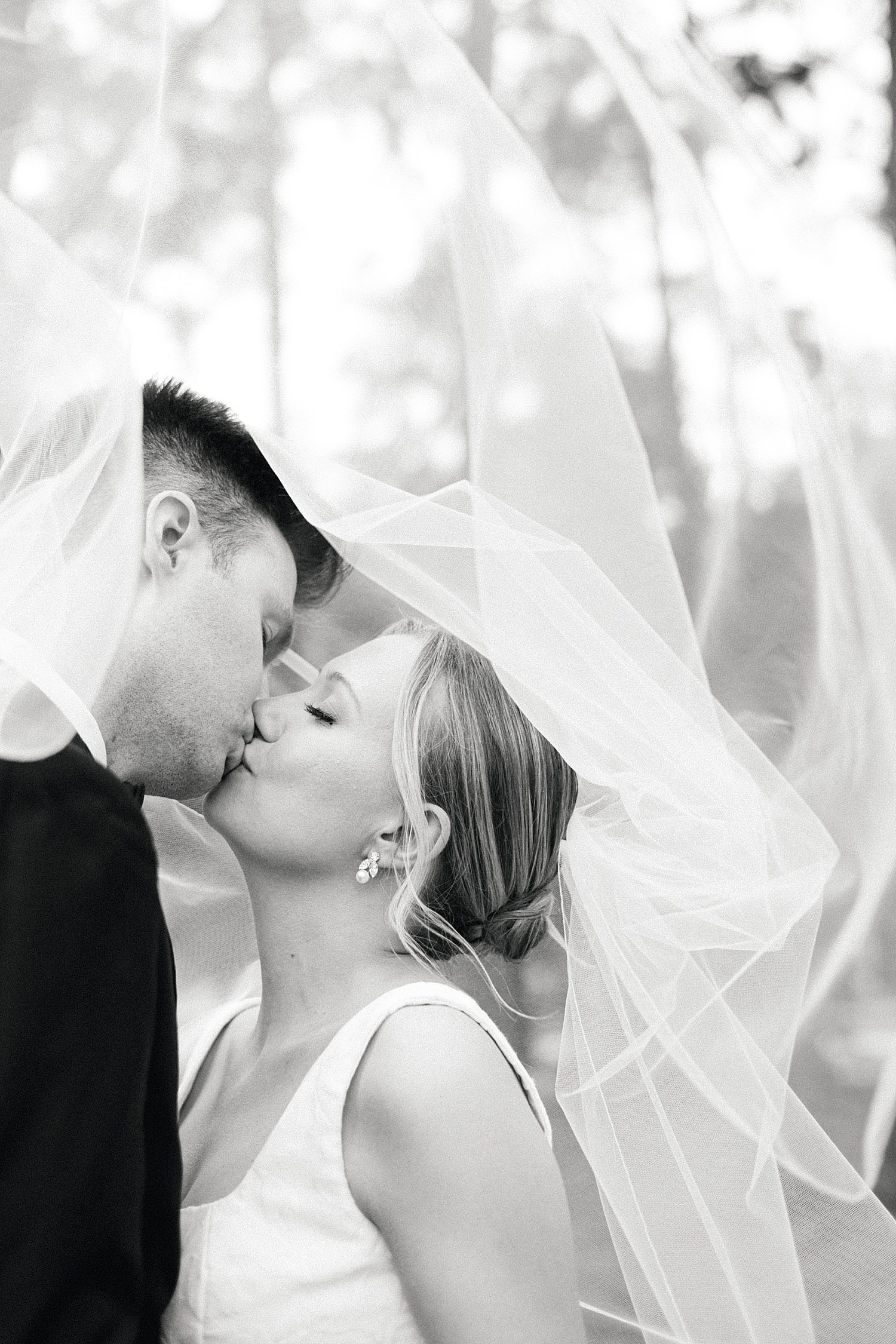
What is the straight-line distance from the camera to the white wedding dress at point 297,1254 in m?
2.32

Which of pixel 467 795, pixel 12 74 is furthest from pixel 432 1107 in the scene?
pixel 12 74

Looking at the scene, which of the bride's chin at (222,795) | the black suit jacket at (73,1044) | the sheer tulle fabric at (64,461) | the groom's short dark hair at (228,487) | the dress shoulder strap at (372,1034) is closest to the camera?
the black suit jacket at (73,1044)

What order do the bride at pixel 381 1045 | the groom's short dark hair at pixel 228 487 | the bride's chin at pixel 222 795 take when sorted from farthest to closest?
the groom's short dark hair at pixel 228 487 < the bride's chin at pixel 222 795 < the bride at pixel 381 1045

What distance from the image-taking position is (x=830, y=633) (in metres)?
2.46

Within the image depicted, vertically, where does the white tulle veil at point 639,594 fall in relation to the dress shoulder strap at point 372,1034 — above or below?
above

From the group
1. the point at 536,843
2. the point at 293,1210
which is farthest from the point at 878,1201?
the point at 293,1210

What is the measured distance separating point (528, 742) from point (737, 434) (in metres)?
0.70

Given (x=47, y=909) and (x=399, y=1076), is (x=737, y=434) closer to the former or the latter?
(x=399, y=1076)

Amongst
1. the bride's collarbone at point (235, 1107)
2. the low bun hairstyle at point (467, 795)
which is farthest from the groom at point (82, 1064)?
the low bun hairstyle at point (467, 795)

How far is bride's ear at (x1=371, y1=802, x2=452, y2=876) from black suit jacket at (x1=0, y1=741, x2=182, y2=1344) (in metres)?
0.78

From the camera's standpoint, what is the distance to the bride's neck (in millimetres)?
2668

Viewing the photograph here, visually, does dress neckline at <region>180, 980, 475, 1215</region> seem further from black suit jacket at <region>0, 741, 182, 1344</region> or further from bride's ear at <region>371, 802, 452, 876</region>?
black suit jacket at <region>0, 741, 182, 1344</region>

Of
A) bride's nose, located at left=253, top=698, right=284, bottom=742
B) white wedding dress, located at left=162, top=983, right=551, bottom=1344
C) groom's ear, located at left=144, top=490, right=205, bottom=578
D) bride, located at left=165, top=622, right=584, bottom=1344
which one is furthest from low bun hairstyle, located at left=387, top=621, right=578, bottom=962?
groom's ear, located at left=144, top=490, right=205, bottom=578

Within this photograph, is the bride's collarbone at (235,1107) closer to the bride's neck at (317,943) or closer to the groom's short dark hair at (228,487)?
the bride's neck at (317,943)
